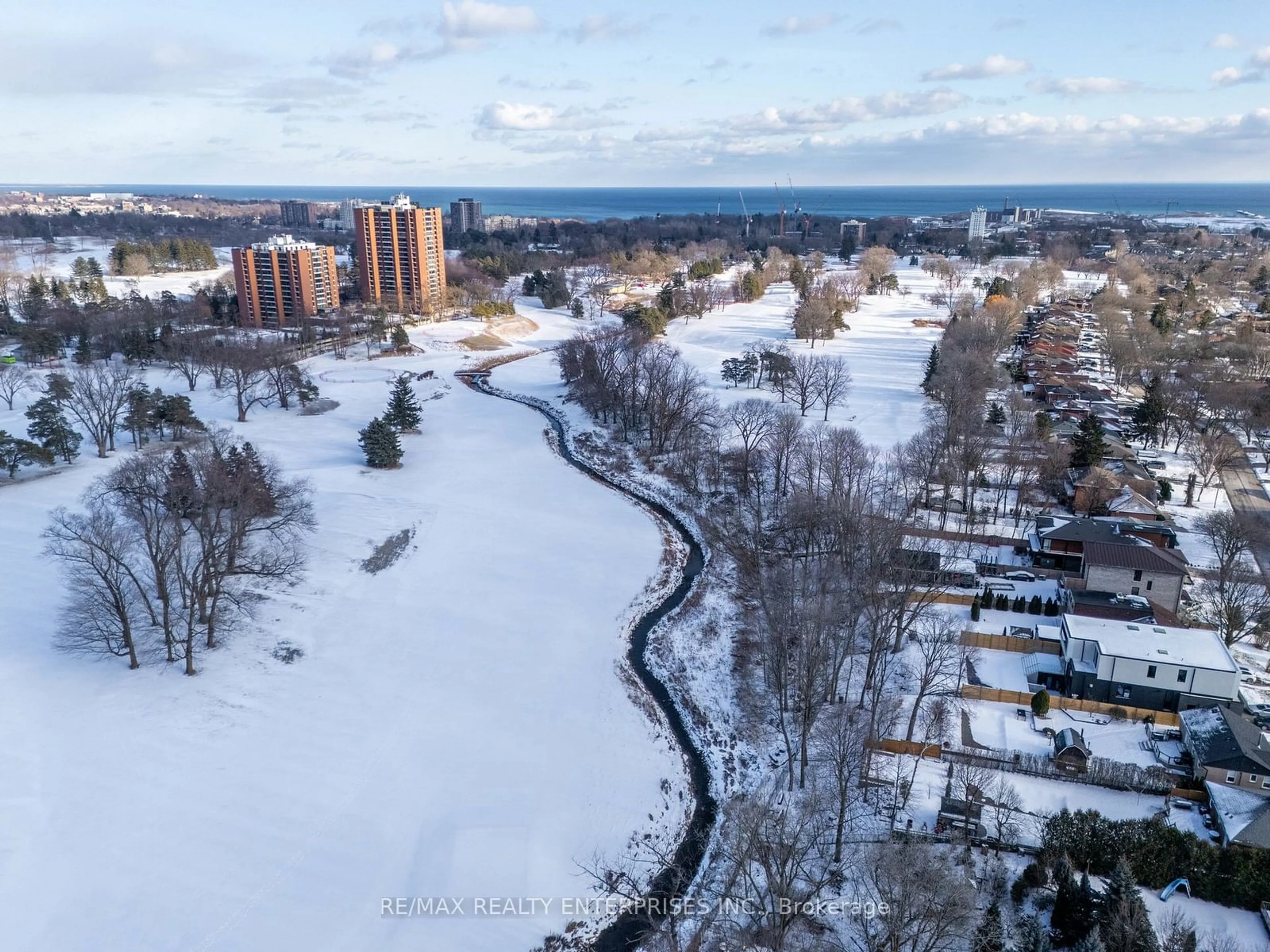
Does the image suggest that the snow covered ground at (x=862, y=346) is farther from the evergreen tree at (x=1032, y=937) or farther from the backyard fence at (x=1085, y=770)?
the evergreen tree at (x=1032, y=937)

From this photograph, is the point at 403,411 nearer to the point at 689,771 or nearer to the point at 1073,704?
the point at 689,771

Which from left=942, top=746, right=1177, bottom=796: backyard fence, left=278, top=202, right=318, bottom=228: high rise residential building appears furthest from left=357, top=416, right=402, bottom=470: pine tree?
left=278, top=202, right=318, bottom=228: high rise residential building

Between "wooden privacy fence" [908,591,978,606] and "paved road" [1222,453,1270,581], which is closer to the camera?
"wooden privacy fence" [908,591,978,606]

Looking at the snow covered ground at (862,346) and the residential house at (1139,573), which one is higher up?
the snow covered ground at (862,346)

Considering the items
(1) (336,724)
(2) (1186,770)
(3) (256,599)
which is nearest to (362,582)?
(3) (256,599)

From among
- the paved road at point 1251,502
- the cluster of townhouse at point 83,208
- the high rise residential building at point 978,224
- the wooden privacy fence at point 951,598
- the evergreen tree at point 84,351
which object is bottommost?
the wooden privacy fence at point 951,598

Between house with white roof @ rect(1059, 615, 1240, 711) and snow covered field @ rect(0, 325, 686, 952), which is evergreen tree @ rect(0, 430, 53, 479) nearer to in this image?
snow covered field @ rect(0, 325, 686, 952)

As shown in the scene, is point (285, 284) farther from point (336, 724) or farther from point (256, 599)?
point (336, 724)

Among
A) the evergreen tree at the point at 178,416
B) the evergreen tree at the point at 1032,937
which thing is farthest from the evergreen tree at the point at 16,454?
the evergreen tree at the point at 1032,937
